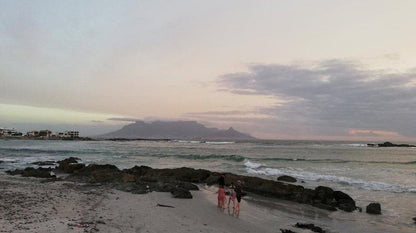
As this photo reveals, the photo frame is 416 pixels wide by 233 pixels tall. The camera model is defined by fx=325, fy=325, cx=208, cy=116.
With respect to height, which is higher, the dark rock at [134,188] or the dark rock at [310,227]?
the dark rock at [134,188]

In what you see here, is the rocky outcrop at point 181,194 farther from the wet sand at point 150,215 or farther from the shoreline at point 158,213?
the wet sand at point 150,215

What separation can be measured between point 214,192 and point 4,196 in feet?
35.3

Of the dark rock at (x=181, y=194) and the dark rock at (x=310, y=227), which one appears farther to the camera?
the dark rock at (x=181, y=194)

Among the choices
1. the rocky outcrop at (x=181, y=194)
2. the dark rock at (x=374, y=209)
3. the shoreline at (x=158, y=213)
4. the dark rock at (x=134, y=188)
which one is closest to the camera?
the shoreline at (x=158, y=213)

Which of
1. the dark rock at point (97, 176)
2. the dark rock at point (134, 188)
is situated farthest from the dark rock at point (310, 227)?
the dark rock at point (97, 176)

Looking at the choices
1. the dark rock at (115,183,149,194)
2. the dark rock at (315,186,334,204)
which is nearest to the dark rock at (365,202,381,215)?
the dark rock at (315,186,334,204)

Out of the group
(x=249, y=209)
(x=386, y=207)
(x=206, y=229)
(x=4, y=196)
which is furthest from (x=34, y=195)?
(x=386, y=207)

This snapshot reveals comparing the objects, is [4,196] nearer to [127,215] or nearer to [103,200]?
[103,200]

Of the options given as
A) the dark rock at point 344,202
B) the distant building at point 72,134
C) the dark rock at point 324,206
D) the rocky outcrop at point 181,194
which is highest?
the distant building at point 72,134

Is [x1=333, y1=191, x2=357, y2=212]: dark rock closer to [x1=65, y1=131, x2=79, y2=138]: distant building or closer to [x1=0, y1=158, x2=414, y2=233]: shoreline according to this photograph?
[x1=0, y1=158, x2=414, y2=233]: shoreline

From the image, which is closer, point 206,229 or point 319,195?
point 206,229

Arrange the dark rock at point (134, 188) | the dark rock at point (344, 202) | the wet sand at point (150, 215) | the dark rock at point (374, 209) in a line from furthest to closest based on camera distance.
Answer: the dark rock at point (134, 188) → the dark rock at point (344, 202) → the dark rock at point (374, 209) → the wet sand at point (150, 215)

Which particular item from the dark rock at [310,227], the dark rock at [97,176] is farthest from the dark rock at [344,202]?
the dark rock at [97,176]

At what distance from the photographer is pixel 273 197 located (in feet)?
61.6
